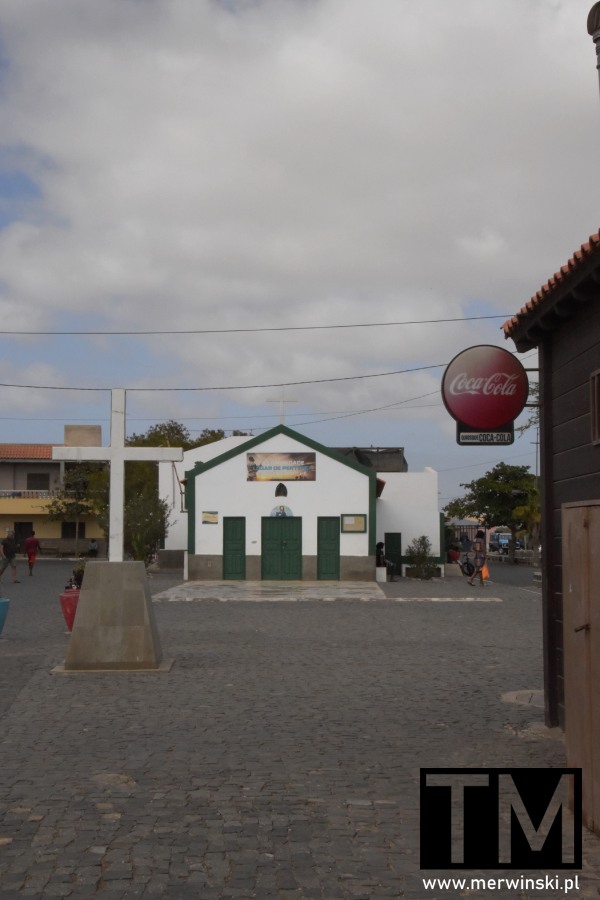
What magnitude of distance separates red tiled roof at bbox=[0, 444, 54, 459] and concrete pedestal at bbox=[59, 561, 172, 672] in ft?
186

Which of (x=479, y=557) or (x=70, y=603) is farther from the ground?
(x=479, y=557)

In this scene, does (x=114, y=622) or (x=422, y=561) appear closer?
(x=114, y=622)

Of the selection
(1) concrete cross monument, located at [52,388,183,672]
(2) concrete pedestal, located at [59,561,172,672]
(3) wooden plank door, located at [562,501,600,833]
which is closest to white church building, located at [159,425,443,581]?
(1) concrete cross monument, located at [52,388,183,672]

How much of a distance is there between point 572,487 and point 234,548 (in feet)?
89.2

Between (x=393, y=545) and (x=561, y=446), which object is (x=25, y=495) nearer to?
(x=393, y=545)

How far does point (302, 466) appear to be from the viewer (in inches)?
1399

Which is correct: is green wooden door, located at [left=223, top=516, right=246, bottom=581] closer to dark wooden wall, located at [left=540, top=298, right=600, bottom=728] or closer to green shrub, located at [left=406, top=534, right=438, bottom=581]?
green shrub, located at [left=406, top=534, right=438, bottom=581]

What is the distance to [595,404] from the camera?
8047mm

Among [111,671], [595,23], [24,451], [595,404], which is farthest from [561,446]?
[24,451]

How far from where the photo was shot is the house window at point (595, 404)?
7.96 m

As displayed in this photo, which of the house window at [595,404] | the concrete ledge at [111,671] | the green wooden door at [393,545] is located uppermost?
the house window at [595,404]

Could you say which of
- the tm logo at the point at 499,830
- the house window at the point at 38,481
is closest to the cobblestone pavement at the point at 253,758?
the tm logo at the point at 499,830

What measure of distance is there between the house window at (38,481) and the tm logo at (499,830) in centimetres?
6503

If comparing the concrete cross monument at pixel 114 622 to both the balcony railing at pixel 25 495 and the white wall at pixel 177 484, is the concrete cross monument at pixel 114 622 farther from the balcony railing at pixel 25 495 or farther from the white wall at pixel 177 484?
the balcony railing at pixel 25 495
